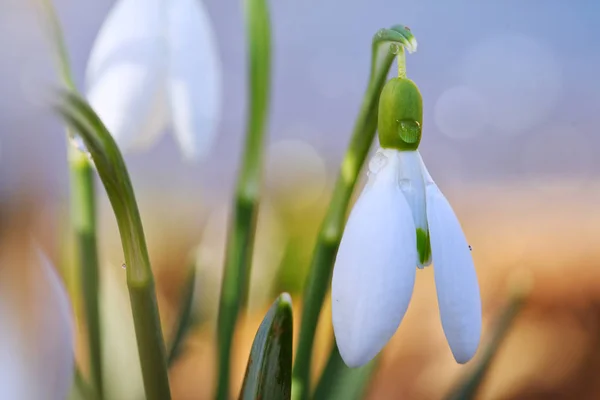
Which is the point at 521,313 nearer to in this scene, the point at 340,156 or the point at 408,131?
the point at 340,156

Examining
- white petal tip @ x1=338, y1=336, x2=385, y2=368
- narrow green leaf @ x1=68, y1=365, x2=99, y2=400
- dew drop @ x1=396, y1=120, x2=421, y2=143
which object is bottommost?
narrow green leaf @ x1=68, y1=365, x2=99, y2=400

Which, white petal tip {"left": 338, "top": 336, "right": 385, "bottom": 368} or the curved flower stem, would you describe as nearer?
white petal tip {"left": 338, "top": 336, "right": 385, "bottom": 368}

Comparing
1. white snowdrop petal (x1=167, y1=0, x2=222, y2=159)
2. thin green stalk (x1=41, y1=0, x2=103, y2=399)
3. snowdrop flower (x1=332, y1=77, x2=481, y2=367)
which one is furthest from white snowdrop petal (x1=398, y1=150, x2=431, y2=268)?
thin green stalk (x1=41, y1=0, x2=103, y2=399)

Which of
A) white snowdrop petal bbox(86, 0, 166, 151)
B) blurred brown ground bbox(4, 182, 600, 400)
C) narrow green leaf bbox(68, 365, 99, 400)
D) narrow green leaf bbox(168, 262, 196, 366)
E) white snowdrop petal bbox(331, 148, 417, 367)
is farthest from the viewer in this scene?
blurred brown ground bbox(4, 182, 600, 400)

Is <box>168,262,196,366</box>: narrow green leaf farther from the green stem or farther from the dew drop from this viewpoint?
the dew drop

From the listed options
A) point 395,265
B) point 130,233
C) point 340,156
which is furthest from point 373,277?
point 340,156
